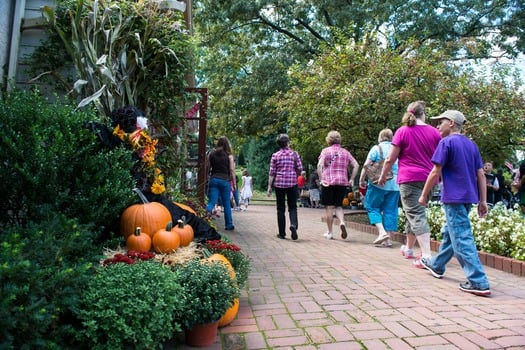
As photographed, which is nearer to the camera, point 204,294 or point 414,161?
point 204,294

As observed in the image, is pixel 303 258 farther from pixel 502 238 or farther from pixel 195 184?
pixel 195 184

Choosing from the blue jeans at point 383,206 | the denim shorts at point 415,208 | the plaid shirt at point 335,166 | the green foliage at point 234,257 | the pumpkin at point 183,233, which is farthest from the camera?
the plaid shirt at point 335,166

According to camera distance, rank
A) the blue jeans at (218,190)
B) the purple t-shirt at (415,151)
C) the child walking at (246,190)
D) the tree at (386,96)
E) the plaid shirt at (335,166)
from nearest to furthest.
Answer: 1. the purple t-shirt at (415,151)
2. the plaid shirt at (335,166)
3. the blue jeans at (218,190)
4. the tree at (386,96)
5. the child walking at (246,190)

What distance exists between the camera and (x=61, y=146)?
8.08 ft

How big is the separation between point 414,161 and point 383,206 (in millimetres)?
1688

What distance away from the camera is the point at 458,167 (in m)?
3.82

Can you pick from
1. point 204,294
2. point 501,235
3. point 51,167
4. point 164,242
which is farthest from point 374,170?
point 51,167

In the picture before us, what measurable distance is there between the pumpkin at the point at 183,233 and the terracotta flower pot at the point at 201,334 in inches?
39.4

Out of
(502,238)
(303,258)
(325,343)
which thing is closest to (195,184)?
(303,258)

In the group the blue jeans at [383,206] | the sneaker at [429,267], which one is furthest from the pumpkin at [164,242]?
the blue jeans at [383,206]

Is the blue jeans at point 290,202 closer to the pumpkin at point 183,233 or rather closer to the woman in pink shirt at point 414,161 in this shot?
the woman in pink shirt at point 414,161

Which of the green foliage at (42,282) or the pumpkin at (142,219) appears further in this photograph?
the pumpkin at (142,219)

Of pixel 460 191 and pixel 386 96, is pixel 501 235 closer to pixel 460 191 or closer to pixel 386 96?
pixel 460 191

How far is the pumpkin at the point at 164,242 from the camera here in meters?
3.17
